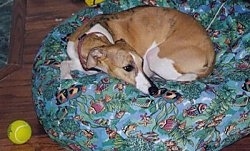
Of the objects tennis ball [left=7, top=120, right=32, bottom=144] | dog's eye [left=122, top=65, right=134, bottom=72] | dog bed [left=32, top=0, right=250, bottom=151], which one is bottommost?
tennis ball [left=7, top=120, right=32, bottom=144]

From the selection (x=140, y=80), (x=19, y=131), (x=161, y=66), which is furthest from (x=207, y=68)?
(x=19, y=131)

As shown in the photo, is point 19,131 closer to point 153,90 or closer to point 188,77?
point 153,90

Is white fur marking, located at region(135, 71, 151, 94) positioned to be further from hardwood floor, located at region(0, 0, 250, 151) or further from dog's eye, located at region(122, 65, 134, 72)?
hardwood floor, located at region(0, 0, 250, 151)

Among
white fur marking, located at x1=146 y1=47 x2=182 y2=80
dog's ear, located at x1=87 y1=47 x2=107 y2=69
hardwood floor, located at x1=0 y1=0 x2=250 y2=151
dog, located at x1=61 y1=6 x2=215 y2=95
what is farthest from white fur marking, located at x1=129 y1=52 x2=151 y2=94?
hardwood floor, located at x1=0 y1=0 x2=250 y2=151

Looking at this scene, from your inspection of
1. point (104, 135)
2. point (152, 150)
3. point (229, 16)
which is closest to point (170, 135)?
point (152, 150)

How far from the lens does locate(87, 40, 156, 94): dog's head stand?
2.87 meters

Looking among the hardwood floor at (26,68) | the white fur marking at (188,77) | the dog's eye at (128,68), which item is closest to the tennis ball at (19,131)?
the hardwood floor at (26,68)

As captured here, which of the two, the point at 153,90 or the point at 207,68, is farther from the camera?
the point at 207,68

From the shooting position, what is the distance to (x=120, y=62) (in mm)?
2900

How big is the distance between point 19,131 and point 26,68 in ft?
2.48

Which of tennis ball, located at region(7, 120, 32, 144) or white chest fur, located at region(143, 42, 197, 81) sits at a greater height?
white chest fur, located at region(143, 42, 197, 81)

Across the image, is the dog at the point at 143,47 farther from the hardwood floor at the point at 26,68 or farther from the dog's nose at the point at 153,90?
the hardwood floor at the point at 26,68

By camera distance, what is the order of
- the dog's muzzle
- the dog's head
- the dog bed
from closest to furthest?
the dog bed
the dog's muzzle
the dog's head

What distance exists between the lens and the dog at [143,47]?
2902 millimetres
